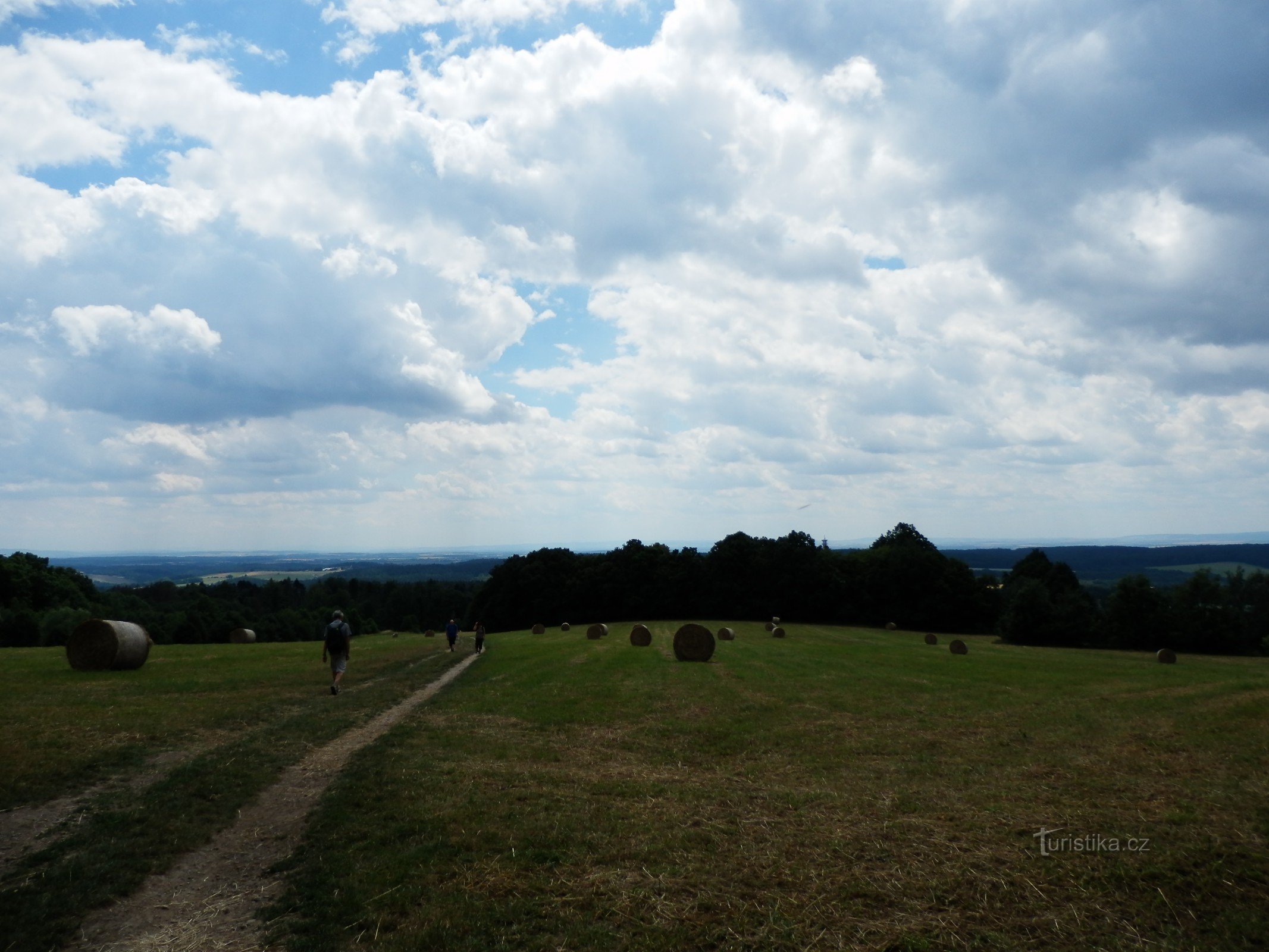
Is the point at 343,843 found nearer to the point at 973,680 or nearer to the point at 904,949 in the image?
the point at 904,949

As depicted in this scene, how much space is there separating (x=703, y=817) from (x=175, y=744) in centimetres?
1178

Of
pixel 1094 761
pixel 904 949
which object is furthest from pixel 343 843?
pixel 1094 761

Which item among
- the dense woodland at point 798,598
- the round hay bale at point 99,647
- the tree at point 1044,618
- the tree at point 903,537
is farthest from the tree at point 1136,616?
the round hay bale at point 99,647

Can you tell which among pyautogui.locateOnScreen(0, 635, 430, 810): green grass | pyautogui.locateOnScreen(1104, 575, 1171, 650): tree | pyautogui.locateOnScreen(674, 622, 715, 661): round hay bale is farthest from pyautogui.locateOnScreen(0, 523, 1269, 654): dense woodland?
pyautogui.locateOnScreen(674, 622, 715, 661): round hay bale

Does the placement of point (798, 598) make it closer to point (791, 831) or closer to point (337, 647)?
point (337, 647)

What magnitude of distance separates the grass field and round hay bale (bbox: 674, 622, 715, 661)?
40.7 ft

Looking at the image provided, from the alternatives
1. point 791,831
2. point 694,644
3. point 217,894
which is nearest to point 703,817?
point 791,831

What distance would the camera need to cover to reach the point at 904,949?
6.94m

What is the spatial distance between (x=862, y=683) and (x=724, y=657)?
Result: 35.3 ft

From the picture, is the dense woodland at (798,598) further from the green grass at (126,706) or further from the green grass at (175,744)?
the green grass at (175,744)

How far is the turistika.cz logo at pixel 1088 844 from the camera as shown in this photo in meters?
9.03

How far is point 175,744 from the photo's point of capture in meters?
15.7

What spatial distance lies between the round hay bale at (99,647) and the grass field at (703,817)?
4.67 m

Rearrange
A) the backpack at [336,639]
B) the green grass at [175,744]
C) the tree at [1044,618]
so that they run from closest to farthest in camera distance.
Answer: the green grass at [175,744] → the backpack at [336,639] → the tree at [1044,618]
